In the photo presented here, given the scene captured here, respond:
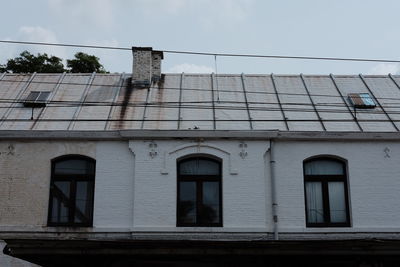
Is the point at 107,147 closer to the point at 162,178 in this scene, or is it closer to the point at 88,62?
the point at 162,178

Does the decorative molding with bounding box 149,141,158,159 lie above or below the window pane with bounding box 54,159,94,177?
above

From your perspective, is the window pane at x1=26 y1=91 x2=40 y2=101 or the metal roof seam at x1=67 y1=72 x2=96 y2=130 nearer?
the metal roof seam at x1=67 y1=72 x2=96 y2=130

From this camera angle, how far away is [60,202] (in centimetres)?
1572

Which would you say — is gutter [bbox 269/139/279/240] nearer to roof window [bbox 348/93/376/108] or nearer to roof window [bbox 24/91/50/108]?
roof window [bbox 348/93/376/108]

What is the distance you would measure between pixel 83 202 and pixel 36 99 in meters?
4.32

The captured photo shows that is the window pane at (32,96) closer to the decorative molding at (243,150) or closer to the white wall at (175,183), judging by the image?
the white wall at (175,183)

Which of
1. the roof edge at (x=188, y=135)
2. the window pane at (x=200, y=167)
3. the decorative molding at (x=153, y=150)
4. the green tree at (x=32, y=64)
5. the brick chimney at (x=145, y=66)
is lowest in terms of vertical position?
the window pane at (x=200, y=167)

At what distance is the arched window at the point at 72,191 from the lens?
1557 cm

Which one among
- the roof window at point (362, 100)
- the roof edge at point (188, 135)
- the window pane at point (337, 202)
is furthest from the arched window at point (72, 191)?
the roof window at point (362, 100)

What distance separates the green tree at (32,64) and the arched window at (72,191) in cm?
1376

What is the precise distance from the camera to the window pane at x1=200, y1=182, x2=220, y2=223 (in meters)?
15.6

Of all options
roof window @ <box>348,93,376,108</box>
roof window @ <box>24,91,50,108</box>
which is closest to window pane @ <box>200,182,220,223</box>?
roof window @ <box>348,93,376,108</box>

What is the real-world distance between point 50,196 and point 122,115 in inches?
130

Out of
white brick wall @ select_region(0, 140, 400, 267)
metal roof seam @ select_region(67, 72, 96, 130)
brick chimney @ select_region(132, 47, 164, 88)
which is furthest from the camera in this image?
brick chimney @ select_region(132, 47, 164, 88)
